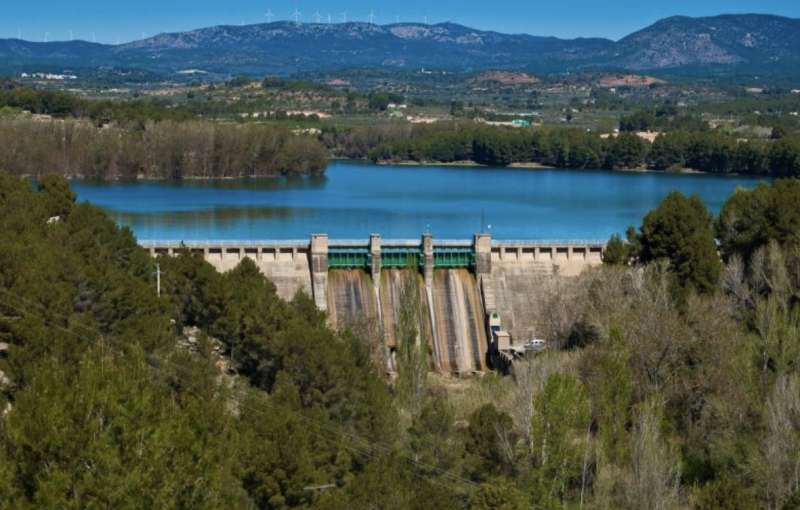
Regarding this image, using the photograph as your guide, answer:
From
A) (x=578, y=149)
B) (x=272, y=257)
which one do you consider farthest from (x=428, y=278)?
(x=578, y=149)

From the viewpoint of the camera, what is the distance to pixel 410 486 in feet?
64.5

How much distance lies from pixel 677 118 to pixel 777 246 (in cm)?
9607

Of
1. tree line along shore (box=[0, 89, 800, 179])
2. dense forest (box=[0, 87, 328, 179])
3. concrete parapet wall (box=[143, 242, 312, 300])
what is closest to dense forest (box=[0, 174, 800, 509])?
concrete parapet wall (box=[143, 242, 312, 300])

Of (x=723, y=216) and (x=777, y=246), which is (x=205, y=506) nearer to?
(x=777, y=246)

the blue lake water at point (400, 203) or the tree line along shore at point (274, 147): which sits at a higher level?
the tree line along shore at point (274, 147)

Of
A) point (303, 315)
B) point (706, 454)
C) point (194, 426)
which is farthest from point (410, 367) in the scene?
point (194, 426)

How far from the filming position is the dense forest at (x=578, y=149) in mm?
87438

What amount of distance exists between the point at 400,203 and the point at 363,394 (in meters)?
41.2

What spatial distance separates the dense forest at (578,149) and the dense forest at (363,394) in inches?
1990

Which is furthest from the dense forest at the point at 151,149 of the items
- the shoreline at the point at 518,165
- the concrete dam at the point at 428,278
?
the concrete dam at the point at 428,278

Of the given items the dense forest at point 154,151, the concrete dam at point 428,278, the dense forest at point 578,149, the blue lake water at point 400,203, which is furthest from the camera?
the dense forest at point 578,149

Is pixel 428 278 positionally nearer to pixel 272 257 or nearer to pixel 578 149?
pixel 272 257

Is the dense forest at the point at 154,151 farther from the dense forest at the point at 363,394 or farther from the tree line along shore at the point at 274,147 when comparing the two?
the dense forest at the point at 363,394

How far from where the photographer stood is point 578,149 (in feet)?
310
